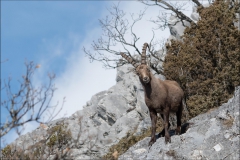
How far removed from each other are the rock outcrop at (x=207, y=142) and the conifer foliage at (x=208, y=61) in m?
5.99

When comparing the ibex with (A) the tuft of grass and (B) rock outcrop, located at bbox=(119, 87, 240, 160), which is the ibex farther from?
(A) the tuft of grass

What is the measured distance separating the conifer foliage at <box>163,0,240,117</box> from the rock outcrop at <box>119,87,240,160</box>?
5995 millimetres

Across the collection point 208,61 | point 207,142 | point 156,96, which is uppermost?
point 156,96

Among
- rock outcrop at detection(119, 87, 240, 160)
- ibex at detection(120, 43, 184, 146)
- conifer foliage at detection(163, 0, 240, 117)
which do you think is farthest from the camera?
conifer foliage at detection(163, 0, 240, 117)

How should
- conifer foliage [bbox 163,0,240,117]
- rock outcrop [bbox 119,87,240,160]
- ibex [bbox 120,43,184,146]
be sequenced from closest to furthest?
rock outcrop [bbox 119,87,240,160], ibex [bbox 120,43,184,146], conifer foliage [bbox 163,0,240,117]

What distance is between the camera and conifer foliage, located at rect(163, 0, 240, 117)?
16984mm

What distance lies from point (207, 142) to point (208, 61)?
899cm

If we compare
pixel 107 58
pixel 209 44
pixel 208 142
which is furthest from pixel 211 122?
pixel 107 58

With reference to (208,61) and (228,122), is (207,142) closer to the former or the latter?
(228,122)

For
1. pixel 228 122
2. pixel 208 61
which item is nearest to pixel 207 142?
pixel 228 122

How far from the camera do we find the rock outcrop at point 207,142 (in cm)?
967

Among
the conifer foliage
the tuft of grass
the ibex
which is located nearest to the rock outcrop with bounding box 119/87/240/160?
the tuft of grass

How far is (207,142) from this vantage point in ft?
32.7

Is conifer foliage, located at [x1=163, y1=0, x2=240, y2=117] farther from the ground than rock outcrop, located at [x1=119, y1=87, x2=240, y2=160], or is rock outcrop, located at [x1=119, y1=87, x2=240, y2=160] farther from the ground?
conifer foliage, located at [x1=163, y1=0, x2=240, y2=117]
